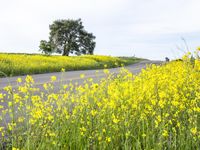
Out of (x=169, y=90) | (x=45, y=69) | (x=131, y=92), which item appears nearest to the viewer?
(x=131, y=92)

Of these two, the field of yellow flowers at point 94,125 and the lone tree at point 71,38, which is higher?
the lone tree at point 71,38

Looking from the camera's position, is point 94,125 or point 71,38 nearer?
point 94,125

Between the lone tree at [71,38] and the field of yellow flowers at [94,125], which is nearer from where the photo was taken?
the field of yellow flowers at [94,125]

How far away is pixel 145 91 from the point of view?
723cm

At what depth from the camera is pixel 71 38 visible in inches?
2240

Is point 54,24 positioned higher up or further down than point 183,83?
higher up

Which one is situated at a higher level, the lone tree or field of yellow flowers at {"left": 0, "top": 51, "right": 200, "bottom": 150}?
the lone tree

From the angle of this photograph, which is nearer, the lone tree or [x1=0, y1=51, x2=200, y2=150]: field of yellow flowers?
[x1=0, y1=51, x2=200, y2=150]: field of yellow flowers

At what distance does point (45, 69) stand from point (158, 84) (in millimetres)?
14494

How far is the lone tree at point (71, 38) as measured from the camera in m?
56.0

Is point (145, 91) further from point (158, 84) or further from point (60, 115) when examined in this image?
point (60, 115)

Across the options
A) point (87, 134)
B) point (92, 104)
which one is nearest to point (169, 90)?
point (92, 104)

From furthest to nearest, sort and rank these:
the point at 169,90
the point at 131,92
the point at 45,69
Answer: the point at 45,69
the point at 169,90
the point at 131,92

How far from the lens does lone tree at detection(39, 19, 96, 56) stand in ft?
184
